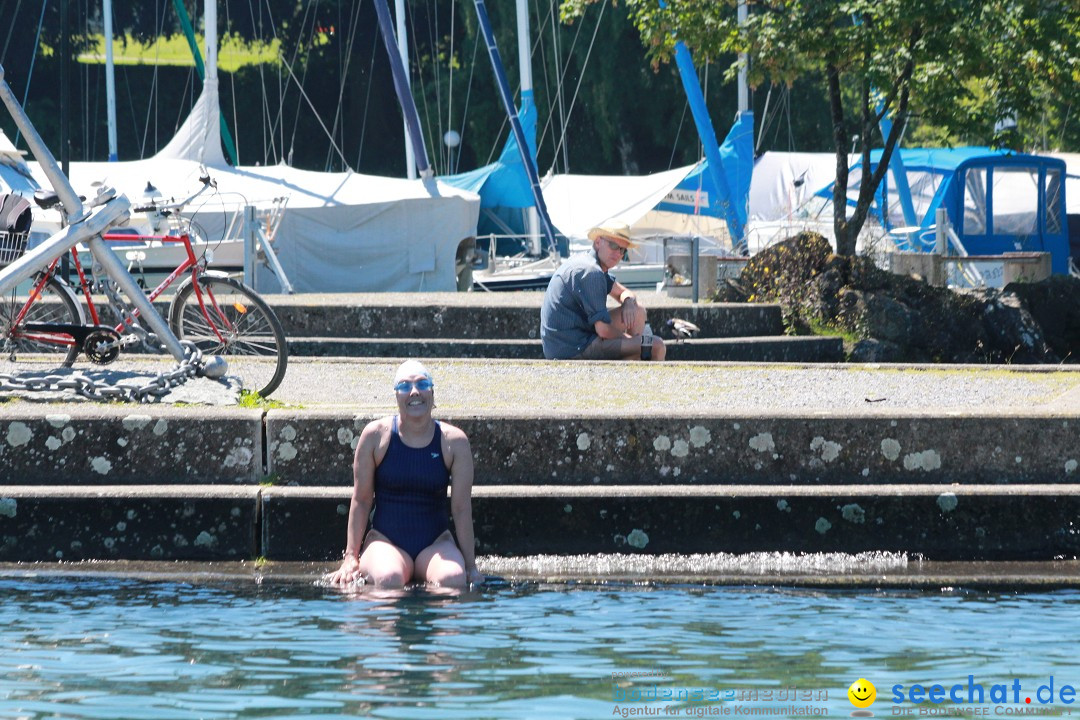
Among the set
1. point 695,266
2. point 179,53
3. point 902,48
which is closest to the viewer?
point 695,266

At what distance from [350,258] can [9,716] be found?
23325 millimetres

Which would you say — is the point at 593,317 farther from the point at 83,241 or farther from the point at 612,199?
the point at 612,199

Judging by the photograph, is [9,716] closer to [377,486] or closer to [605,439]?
[377,486]

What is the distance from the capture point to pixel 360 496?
6648mm

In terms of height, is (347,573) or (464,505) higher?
(464,505)

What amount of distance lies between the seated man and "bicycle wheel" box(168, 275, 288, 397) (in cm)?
255

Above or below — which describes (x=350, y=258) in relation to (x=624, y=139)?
below

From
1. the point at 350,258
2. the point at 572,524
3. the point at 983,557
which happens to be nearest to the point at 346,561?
the point at 572,524

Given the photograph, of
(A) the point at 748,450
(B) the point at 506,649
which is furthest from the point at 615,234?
(B) the point at 506,649

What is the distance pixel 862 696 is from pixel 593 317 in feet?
20.6

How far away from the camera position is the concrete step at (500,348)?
13.1 meters

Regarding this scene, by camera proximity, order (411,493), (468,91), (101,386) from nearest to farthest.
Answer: (411,493) → (101,386) → (468,91)

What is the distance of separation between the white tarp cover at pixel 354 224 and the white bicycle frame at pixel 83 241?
57.4ft

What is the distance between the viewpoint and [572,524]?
695 cm
